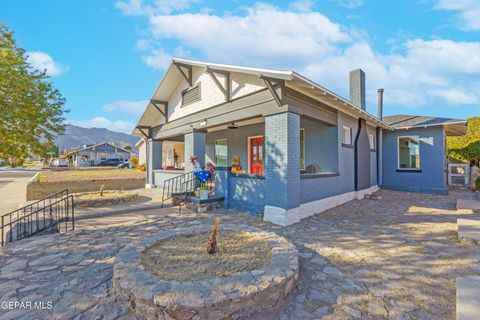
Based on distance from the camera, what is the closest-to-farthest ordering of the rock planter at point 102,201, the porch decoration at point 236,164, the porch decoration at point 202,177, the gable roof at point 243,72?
the gable roof at point 243,72 → the porch decoration at point 202,177 → the rock planter at point 102,201 → the porch decoration at point 236,164

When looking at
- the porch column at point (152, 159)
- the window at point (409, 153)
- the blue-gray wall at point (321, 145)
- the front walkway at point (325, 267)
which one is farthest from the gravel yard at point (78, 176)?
the window at point (409, 153)

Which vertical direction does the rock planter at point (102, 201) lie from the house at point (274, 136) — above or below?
below

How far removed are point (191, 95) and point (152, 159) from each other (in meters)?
4.85

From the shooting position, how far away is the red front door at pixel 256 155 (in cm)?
1022

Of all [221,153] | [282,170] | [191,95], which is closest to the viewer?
[282,170]

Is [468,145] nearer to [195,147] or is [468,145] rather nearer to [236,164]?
[236,164]

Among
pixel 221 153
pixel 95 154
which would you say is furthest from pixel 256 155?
pixel 95 154

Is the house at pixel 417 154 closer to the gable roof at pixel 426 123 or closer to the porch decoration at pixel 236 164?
the gable roof at pixel 426 123

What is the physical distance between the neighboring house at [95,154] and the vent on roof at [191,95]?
38942 mm

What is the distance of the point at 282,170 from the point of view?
5.68 metres

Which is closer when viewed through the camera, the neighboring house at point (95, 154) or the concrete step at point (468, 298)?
the concrete step at point (468, 298)

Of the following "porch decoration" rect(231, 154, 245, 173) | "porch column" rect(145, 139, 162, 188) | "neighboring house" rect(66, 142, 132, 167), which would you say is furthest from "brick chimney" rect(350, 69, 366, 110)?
"neighboring house" rect(66, 142, 132, 167)

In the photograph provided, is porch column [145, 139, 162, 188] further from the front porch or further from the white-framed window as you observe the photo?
the white-framed window

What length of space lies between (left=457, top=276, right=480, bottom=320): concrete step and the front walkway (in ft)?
0.38
